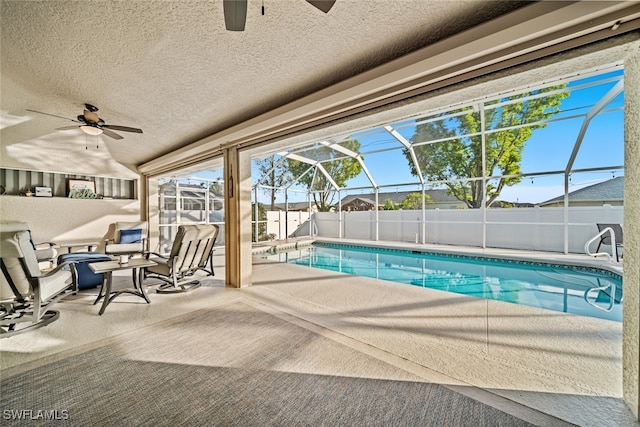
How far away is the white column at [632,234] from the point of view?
1.46 metres

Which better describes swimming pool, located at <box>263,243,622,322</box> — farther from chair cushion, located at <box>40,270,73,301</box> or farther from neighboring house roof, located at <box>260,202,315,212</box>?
chair cushion, located at <box>40,270,73,301</box>

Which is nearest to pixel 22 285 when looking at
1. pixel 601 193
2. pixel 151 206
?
pixel 151 206

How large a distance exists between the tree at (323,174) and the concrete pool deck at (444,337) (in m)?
6.53

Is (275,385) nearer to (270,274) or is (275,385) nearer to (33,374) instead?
(33,374)

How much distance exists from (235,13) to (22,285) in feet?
11.6

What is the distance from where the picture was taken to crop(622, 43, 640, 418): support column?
146cm

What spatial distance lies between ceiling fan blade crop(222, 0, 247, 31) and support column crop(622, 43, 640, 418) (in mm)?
2327

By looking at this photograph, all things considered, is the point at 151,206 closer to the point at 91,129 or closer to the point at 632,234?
the point at 91,129

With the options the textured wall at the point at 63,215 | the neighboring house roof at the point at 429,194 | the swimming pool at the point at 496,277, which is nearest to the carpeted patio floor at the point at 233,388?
the swimming pool at the point at 496,277

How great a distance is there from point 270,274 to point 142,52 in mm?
3821

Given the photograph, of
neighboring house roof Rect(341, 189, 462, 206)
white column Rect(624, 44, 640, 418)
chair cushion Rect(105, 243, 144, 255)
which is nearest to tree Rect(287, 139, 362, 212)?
neighboring house roof Rect(341, 189, 462, 206)

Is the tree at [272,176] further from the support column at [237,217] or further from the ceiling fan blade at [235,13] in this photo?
the ceiling fan blade at [235,13]

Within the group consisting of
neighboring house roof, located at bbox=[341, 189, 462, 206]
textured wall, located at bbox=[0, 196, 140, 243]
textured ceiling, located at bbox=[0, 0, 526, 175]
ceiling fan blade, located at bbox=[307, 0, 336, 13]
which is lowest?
textured wall, located at bbox=[0, 196, 140, 243]

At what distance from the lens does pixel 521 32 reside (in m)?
1.52
